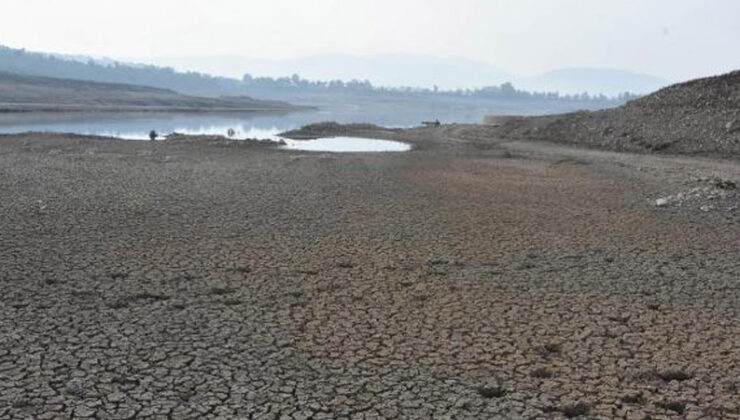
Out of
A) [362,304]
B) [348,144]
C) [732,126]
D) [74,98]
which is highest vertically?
[74,98]

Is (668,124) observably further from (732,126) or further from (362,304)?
(362,304)

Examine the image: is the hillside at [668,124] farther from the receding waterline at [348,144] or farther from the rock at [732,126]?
the receding waterline at [348,144]

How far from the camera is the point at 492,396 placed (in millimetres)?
5559

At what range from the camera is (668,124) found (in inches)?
1254

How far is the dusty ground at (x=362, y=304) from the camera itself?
17.9ft

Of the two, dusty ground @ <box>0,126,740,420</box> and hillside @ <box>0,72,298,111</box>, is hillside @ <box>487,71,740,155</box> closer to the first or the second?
dusty ground @ <box>0,126,740,420</box>

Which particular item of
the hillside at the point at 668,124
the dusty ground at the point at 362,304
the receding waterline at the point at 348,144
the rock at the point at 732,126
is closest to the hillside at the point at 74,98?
the receding waterline at the point at 348,144

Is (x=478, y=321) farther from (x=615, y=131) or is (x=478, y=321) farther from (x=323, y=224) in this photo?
(x=615, y=131)

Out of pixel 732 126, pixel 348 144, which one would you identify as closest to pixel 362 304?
pixel 732 126

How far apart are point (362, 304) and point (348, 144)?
29074mm

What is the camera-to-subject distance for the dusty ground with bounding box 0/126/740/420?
17.9 ft

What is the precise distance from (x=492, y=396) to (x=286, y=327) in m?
2.41

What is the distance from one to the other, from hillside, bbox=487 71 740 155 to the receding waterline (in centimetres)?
860

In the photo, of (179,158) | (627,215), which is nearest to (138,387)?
(627,215)
